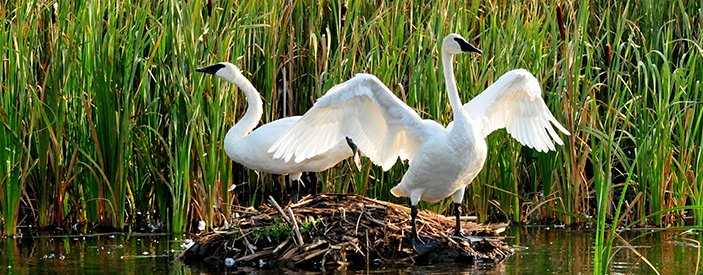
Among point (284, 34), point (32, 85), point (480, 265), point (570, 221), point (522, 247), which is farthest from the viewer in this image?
point (284, 34)

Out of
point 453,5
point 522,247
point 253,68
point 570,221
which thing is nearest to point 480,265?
point 522,247

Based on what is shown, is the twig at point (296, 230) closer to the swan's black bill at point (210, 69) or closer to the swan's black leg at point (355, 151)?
the swan's black leg at point (355, 151)

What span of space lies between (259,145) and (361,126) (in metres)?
1.23

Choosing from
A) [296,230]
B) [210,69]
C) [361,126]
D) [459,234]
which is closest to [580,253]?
[459,234]

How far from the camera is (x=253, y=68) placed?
30.7ft

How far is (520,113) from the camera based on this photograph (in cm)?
777

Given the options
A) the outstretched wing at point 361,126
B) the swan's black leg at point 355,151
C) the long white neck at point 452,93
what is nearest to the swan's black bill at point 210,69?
the outstretched wing at point 361,126

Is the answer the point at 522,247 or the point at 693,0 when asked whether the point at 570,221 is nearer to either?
the point at 522,247

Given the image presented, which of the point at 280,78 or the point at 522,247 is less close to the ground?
the point at 280,78

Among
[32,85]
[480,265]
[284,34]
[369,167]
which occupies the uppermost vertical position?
[284,34]

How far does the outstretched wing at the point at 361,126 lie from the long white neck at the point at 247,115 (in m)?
1.12

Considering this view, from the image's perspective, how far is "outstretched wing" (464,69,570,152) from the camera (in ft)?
24.3

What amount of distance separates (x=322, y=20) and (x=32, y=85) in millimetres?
2952

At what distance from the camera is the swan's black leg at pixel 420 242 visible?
6715mm
